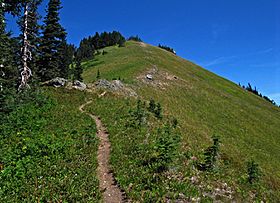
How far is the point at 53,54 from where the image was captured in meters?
40.5

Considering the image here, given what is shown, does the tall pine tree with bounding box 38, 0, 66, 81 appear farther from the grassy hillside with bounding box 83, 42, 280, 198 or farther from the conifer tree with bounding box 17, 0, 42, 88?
the grassy hillside with bounding box 83, 42, 280, 198

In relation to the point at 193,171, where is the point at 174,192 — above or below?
below

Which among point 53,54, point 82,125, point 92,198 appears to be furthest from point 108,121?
point 53,54

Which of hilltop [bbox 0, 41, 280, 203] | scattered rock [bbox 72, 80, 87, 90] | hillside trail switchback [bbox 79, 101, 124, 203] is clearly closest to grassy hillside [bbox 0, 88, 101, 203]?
hilltop [bbox 0, 41, 280, 203]

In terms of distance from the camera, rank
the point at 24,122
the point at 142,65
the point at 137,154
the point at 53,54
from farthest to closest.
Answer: the point at 142,65, the point at 53,54, the point at 24,122, the point at 137,154

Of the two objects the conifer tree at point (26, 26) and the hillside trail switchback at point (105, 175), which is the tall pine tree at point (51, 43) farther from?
the hillside trail switchback at point (105, 175)

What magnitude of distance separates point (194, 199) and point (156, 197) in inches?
80.7

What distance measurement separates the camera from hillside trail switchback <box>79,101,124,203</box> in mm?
14636

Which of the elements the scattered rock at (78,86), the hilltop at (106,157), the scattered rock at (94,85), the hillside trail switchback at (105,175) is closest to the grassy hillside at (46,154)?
the hilltop at (106,157)

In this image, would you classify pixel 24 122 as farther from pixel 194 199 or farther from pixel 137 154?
pixel 194 199

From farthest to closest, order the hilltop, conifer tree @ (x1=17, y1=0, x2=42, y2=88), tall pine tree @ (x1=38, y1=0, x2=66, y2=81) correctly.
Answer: tall pine tree @ (x1=38, y1=0, x2=66, y2=81)
conifer tree @ (x1=17, y1=0, x2=42, y2=88)
the hilltop

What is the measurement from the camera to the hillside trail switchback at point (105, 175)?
14636mm

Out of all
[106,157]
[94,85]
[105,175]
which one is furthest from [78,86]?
[105,175]

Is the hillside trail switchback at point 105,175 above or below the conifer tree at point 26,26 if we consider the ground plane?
below
